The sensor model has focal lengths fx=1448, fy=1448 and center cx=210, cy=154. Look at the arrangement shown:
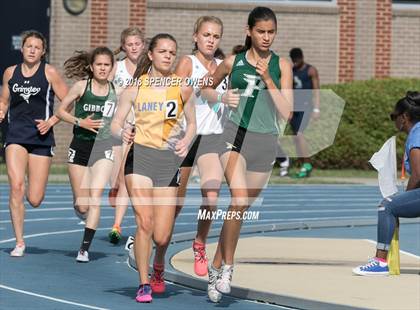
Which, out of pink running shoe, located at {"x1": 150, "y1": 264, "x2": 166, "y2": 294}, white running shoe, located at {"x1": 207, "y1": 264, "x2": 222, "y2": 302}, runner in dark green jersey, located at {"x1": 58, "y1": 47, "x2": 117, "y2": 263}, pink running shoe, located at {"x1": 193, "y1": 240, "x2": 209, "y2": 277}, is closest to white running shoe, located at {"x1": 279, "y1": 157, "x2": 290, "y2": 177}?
runner in dark green jersey, located at {"x1": 58, "y1": 47, "x2": 117, "y2": 263}

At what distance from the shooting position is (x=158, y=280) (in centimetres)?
1233

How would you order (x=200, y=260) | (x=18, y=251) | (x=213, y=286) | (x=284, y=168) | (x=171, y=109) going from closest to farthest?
(x=213, y=286)
(x=171, y=109)
(x=200, y=260)
(x=18, y=251)
(x=284, y=168)

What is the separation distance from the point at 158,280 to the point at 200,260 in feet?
2.72

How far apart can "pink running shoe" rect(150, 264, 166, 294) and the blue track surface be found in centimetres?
11

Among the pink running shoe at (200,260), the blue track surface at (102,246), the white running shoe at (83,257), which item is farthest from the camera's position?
the white running shoe at (83,257)

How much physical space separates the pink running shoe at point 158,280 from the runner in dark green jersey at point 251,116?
503 millimetres

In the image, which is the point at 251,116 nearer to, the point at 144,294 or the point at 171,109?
the point at 171,109

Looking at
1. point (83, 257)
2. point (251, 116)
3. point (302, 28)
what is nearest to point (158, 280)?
point (251, 116)

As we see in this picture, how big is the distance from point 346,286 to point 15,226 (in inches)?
154

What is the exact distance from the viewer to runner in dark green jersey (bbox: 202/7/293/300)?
1169 centimetres

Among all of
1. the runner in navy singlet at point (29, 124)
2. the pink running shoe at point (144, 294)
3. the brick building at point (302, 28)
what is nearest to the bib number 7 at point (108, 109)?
the runner in navy singlet at point (29, 124)

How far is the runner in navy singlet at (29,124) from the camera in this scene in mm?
14711

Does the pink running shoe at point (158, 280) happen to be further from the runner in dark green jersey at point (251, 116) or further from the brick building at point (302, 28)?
the brick building at point (302, 28)

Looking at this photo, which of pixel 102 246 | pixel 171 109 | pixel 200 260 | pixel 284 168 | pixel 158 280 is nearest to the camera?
pixel 171 109
